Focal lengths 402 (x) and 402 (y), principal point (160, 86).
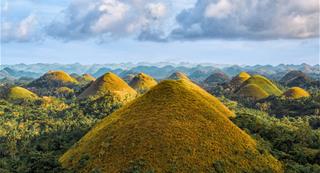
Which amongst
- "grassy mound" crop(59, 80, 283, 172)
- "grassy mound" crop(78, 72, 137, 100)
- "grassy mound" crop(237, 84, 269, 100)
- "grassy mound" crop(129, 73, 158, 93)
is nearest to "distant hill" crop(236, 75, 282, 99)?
"grassy mound" crop(237, 84, 269, 100)

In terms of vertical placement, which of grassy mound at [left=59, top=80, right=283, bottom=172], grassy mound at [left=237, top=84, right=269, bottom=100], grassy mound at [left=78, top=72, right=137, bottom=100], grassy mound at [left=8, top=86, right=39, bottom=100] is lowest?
grassy mound at [left=8, top=86, right=39, bottom=100]

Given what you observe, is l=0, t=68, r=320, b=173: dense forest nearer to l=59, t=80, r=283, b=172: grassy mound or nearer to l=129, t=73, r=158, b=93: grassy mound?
l=59, t=80, r=283, b=172: grassy mound

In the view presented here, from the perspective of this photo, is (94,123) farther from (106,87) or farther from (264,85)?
(264,85)

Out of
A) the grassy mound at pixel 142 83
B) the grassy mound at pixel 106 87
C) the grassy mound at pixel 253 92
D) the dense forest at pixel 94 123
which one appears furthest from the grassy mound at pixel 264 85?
Result: the grassy mound at pixel 106 87

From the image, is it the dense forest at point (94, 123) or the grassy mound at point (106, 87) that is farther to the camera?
the grassy mound at point (106, 87)

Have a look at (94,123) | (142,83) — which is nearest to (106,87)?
(142,83)

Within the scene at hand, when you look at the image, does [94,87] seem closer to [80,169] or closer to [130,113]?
[130,113]

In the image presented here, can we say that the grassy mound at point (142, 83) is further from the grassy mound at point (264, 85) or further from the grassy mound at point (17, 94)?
the grassy mound at point (17, 94)
